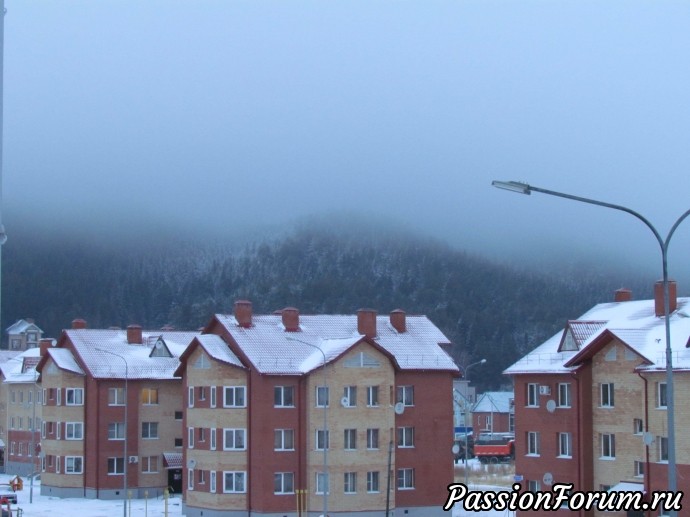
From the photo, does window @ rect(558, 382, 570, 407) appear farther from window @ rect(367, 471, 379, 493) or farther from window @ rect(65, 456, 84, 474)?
window @ rect(65, 456, 84, 474)

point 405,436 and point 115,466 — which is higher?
point 405,436

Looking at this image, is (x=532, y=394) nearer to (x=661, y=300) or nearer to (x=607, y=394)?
(x=607, y=394)

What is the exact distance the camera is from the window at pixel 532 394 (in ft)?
188

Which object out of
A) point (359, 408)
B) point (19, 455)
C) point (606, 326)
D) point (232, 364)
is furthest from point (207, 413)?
point (19, 455)

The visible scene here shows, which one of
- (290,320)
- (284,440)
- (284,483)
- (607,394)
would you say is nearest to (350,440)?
(284,440)

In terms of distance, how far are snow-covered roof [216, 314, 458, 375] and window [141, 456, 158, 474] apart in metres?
17.0

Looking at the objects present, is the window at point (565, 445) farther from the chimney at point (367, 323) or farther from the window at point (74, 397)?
the window at point (74, 397)

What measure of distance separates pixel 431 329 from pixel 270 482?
14.4 meters

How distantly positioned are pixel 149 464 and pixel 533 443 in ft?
100

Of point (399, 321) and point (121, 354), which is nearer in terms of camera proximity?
point (399, 321)

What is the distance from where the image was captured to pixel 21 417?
9569cm

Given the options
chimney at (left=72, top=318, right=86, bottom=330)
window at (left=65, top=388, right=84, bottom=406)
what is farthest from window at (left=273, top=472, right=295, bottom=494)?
chimney at (left=72, top=318, right=86, bottom=330)

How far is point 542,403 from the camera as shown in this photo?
186 feet

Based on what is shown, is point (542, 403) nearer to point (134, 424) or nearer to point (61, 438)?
point (134, 424)
